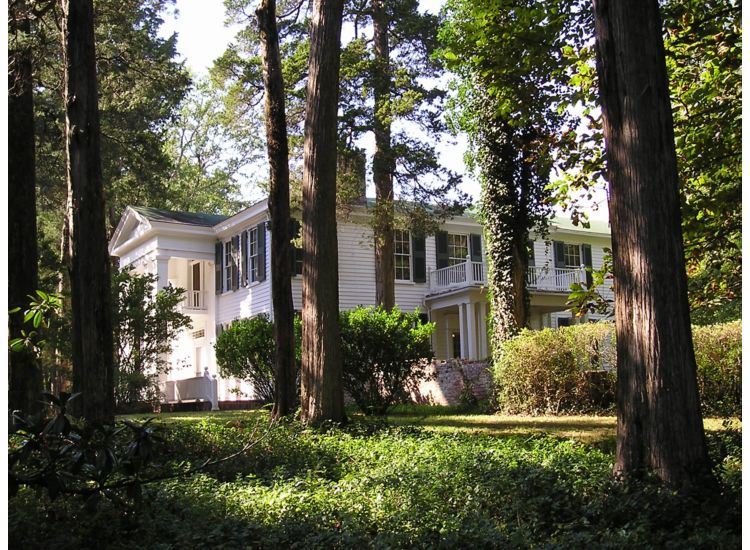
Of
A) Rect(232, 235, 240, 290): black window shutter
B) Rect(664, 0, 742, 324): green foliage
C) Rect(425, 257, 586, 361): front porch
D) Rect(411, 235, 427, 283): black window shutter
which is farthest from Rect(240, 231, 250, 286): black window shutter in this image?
Rect(664, 0, 742, 324): green foliage

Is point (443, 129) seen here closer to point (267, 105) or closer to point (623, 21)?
point (267, 105)

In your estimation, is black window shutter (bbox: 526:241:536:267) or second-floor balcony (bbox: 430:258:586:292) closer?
black window shutter (bbox: 526:241:536:267)

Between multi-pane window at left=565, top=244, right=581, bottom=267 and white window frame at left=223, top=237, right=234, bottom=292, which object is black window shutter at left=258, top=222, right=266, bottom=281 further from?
multi-pane window at left=565, top=244, right=581, bottom=267

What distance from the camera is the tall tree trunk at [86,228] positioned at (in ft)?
30.1

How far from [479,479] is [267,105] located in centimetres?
845

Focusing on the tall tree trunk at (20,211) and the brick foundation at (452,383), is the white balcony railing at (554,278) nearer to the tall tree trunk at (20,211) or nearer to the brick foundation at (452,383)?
the brick foundation at (452,383)

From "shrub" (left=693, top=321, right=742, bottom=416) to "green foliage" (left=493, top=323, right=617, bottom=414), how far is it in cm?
173

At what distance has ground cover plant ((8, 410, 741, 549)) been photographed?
490 cm

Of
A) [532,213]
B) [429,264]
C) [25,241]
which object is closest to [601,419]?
[532,213]

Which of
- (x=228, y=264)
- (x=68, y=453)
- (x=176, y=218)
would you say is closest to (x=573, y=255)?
(x=228, y=264)

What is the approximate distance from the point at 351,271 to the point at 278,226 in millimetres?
13305

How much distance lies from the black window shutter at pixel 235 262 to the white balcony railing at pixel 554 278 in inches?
375

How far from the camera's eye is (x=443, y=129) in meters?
22.2

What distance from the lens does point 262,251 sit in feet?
81.5
